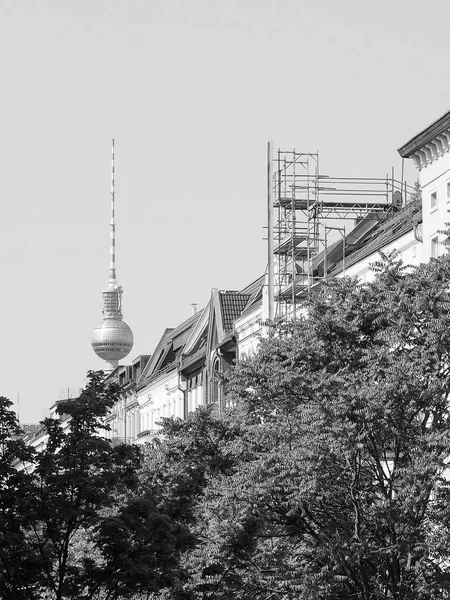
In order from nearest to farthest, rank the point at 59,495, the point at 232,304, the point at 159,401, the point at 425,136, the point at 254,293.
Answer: the point at 59,495
the point at 425,136
the point at 254,293
the point at 232,304
the point at 159,401

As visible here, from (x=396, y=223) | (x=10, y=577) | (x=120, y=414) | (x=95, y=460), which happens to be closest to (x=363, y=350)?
(x=95, y=460)

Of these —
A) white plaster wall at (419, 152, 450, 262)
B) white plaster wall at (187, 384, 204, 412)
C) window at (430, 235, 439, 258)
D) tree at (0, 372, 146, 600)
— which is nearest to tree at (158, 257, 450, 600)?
tree at (0, 372, 146, 600)

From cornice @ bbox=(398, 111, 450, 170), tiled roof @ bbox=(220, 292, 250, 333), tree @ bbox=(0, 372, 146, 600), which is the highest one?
tiled roof @ bbox=(220, 292, 250, 333)

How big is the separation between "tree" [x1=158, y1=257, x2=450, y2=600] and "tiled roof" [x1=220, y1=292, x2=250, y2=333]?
48.4 meters

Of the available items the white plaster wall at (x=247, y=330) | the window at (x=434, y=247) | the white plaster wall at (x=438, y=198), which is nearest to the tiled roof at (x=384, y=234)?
the white plaster wall at (x=438, y=198)

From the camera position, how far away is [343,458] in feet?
133

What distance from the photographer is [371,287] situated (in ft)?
140

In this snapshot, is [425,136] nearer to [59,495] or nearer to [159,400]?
[59,495]

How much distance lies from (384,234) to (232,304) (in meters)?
26.8

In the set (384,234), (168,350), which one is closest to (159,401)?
(168,350)

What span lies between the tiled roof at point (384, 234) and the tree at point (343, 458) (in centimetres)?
1749

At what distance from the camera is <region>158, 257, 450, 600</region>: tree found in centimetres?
3975

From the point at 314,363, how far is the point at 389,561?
5.75m

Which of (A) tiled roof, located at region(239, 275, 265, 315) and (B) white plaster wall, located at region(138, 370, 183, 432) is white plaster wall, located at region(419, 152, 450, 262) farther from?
(B) white plaster wall, located at region(138, 370, 183, 432)
